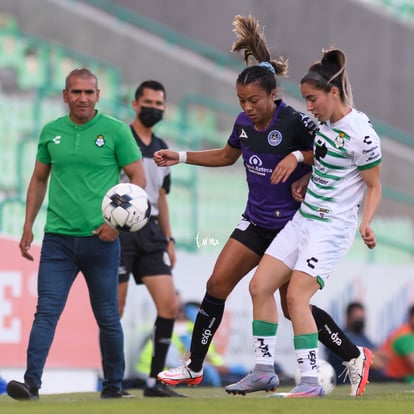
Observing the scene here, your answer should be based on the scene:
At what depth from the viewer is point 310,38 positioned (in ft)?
59.0

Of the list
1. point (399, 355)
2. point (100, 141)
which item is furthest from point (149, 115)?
point (399, 355)

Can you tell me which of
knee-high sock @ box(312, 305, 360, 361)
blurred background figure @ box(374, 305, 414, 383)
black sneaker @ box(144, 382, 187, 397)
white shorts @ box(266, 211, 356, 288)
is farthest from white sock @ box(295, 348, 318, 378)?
blurred background figure @ box(374, 305, 414, 383)

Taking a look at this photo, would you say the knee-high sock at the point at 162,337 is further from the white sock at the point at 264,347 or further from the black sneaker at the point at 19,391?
the black sneaker at the point at 19,391

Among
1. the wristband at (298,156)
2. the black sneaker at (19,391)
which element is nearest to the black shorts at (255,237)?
the wristband at (298,156)

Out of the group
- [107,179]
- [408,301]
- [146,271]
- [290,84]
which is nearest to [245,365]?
[408,301]

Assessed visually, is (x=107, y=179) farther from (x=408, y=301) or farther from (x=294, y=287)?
(x=408, y=301)

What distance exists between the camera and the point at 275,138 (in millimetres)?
7062

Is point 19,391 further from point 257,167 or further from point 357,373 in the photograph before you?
point 357,373

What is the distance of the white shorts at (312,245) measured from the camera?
6773 mm

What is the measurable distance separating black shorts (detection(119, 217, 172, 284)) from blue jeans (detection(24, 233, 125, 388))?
1310 millimetres

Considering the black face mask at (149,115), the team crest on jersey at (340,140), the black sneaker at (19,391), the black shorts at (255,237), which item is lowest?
the black sneaker at (19,391)

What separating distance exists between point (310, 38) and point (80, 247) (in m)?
11.2

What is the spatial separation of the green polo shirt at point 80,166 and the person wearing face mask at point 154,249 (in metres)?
1.45

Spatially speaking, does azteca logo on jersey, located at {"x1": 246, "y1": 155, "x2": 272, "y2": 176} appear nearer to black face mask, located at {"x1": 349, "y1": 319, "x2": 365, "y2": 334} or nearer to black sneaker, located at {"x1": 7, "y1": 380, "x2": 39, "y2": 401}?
black sneaker, located at {"x1": 7, "y1": 380, "x2": 39, "y2": 401}
